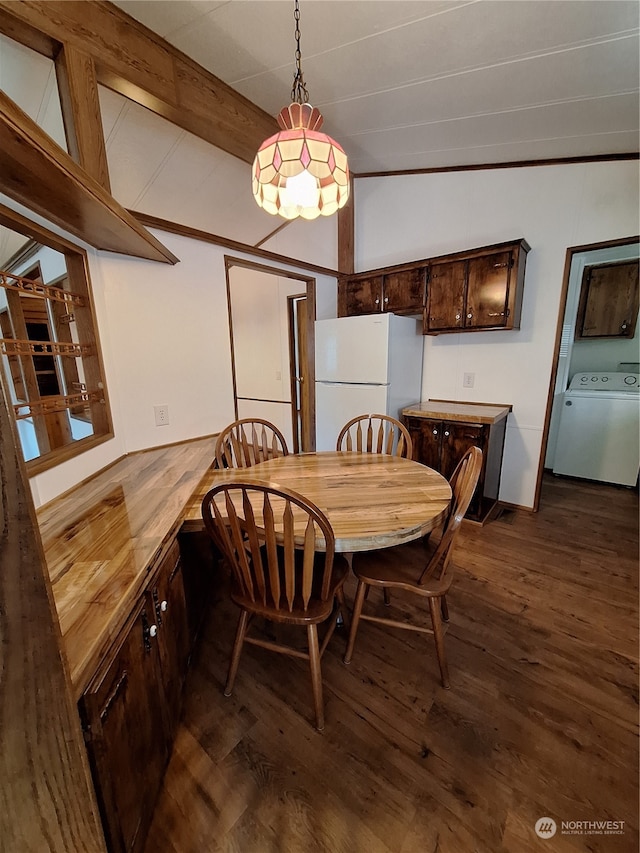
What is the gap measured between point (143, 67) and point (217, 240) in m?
0.93

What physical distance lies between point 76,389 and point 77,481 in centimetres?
47

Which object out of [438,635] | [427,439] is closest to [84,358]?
[438,635]

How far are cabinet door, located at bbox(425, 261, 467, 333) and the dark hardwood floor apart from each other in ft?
6.75

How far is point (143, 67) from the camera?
143cm

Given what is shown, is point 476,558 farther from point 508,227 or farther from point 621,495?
point 508,227

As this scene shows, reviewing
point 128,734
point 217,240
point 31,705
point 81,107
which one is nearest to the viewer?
point 31,705

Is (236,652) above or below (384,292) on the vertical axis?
below

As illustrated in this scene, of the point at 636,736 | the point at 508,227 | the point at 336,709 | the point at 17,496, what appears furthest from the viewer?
the point at 508,227

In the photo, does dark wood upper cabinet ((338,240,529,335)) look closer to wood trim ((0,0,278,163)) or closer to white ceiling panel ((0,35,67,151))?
wood trim ((0,0,278,163))

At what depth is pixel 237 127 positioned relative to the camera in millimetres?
1862

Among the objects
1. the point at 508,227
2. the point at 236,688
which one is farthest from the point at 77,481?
the point at 508,227

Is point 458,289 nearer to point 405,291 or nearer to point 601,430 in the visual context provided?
point 405,291

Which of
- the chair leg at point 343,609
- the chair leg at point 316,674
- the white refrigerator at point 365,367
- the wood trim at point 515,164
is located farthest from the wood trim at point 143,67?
the chair leg at point 343,609

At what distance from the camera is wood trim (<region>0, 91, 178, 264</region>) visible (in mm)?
778
